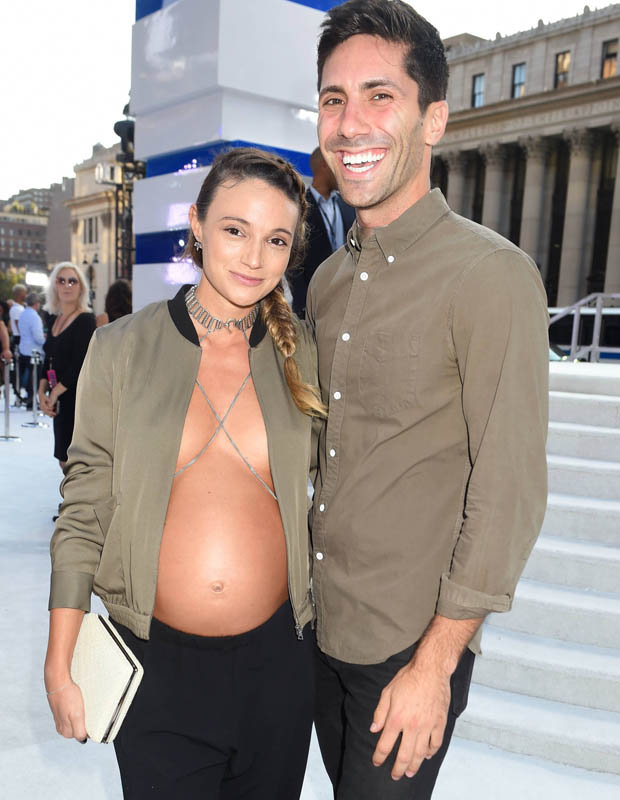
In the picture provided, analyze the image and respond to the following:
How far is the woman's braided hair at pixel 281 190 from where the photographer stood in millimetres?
1906

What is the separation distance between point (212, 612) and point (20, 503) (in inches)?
262

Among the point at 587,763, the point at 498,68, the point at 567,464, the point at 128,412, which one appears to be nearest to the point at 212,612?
the point at 128,412

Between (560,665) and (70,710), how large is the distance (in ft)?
8.96

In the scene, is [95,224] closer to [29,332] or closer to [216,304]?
[29,332]

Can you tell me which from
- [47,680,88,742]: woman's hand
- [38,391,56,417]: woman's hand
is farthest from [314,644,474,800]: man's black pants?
[38,391,56,417]: woman's hand

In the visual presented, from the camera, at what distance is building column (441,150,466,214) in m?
45.8

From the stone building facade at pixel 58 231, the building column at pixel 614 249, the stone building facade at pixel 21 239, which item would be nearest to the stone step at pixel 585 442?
the building column at pixel 614 249

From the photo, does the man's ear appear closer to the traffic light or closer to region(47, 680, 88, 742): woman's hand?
region(47, 680, 88, 742): woman's hand

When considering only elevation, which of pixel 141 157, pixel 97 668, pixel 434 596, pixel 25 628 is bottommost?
pixel 25 628

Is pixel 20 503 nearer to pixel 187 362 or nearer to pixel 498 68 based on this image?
pixel 187 362

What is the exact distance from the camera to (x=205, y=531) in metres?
1.86

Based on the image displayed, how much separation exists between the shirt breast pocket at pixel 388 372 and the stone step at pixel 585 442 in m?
3.17

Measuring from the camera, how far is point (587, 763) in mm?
3400

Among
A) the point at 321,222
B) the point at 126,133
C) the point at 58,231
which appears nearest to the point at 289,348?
the point at 321,222
